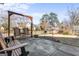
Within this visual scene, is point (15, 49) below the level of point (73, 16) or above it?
below

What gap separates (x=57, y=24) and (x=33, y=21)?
0.77ft

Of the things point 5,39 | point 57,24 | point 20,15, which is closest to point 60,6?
point 57,24

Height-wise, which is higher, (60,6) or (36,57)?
(60,6)

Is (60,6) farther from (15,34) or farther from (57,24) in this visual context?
(15,34)

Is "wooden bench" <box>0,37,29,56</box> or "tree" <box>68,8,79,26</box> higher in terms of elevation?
"tree" <box>68,8,79,26</box>

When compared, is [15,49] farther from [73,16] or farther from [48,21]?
[73,16]

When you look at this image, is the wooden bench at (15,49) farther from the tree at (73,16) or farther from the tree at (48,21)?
the tree at (73,16)

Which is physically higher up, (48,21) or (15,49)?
(48,21)

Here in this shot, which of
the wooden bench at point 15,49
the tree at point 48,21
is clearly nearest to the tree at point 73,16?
the tree at point 48,21

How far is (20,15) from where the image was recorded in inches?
123

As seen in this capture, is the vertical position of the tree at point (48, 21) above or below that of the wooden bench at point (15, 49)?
above

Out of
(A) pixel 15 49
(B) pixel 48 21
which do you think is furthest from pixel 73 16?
(A) pixel 15 49

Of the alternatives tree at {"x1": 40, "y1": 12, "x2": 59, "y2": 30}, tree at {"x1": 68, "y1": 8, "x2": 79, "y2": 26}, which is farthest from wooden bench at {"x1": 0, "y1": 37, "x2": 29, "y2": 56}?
tree at {"x1": 68, "y1": 8, "x2": 79, "y2": 26}

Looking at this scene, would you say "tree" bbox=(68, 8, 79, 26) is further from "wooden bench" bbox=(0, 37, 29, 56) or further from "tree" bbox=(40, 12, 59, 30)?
"wooden bench" bbox=(0, 37, 29, 56)
